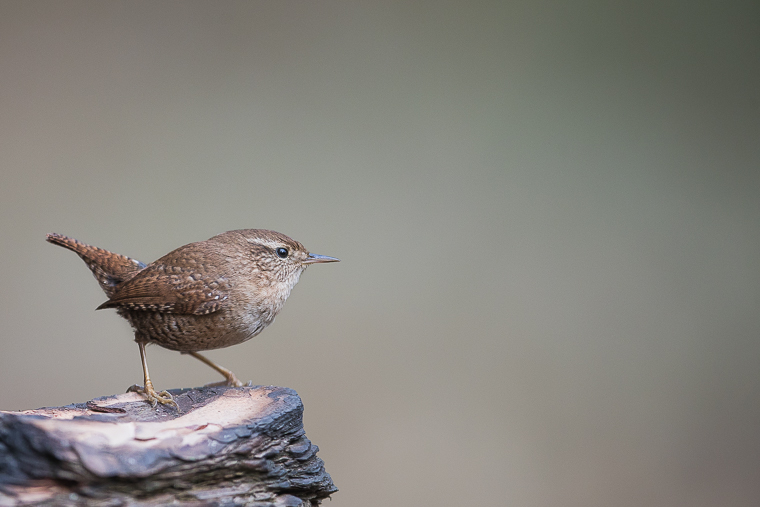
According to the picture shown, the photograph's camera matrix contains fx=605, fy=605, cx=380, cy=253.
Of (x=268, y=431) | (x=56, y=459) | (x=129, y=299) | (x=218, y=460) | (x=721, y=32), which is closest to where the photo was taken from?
(x=56, y=459)

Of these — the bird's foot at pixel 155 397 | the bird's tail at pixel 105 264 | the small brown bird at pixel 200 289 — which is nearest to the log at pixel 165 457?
the bird's foot at pixel 155 397

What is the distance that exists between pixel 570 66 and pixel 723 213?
53.6 inches

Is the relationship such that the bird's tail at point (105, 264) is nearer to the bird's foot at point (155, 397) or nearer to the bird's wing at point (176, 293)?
the bird's wing at point (176, 293)

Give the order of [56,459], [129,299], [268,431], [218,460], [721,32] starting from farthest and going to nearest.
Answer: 1. [721,32]
2. [129,299]
3. [268,431]
4. [218,460]
5. [56,459]

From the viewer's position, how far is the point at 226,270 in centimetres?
214

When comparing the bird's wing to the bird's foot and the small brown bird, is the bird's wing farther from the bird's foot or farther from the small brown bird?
the bird's foot

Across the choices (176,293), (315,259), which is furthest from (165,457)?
(315,259)

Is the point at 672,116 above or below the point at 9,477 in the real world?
above

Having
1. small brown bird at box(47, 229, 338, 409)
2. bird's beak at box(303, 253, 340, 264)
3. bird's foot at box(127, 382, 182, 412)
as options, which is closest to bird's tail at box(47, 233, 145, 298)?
small brown bird at box(47, 229, 338, 409)

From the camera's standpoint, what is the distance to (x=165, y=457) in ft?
4.82

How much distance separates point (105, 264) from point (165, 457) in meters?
1.05

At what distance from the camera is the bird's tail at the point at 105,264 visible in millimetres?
2262

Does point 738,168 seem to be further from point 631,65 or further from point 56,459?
point 56,459

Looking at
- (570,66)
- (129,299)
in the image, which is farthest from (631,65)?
(129,299)
